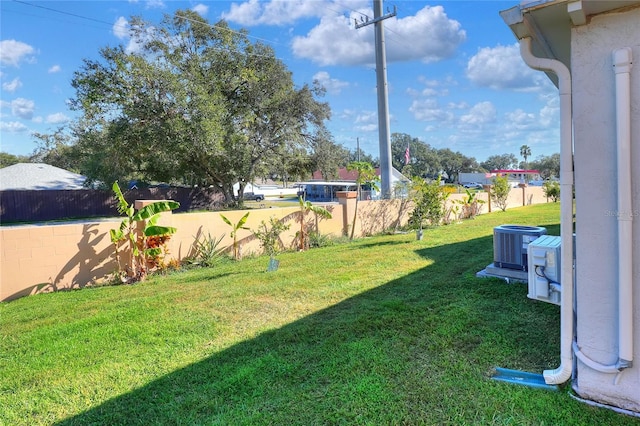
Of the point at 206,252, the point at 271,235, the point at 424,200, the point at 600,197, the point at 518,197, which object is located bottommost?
the point at 206,252

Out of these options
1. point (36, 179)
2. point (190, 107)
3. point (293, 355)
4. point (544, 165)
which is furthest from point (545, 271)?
point (544, 165)

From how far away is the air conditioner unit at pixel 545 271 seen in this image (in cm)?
314

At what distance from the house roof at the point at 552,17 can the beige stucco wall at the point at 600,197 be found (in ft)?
0.33

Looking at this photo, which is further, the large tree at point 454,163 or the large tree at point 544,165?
the large tree at point 544,165

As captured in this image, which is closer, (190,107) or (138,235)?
(138,235)

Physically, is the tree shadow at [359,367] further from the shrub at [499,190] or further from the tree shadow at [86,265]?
the shrub at [499,190]

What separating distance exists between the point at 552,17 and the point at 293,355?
339 cm

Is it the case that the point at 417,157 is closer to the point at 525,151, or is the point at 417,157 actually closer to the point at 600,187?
the point at 525,151

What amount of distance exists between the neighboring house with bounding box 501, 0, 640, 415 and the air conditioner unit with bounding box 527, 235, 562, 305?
1.40 ft

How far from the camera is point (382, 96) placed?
1562 centimetres

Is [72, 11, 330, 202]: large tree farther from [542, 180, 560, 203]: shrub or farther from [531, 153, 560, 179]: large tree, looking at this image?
[531, 153, 560, 179]: large tree

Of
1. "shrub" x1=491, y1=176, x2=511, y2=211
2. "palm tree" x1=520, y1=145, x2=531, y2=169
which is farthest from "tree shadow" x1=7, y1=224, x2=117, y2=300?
"palm tree" x1=520, y1=145, x2=531, y2=169

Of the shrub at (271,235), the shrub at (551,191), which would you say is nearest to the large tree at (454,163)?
the shrub at (551,191)

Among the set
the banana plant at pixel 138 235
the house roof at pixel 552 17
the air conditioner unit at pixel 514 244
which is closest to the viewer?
the house roof at pixel 552 17
